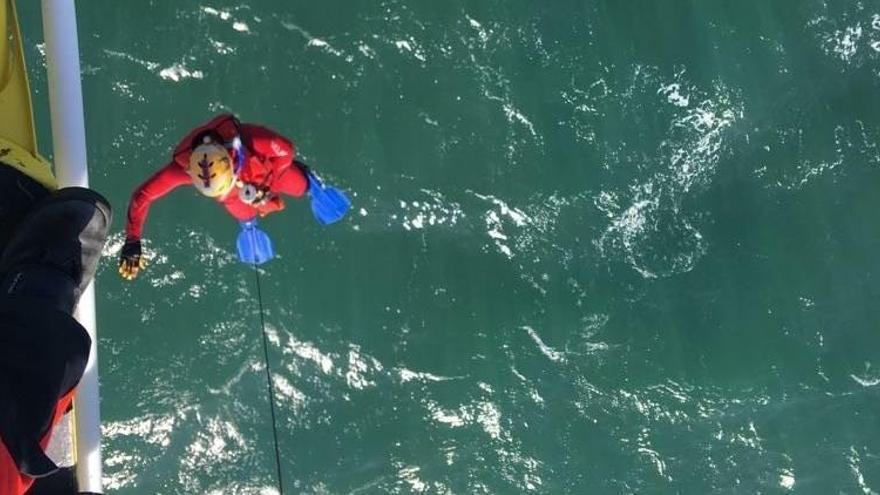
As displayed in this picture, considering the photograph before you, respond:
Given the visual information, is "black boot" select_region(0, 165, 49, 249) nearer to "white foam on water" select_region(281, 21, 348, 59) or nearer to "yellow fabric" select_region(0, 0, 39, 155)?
"yellow fabric" select_region(0, 0, 39, 155)

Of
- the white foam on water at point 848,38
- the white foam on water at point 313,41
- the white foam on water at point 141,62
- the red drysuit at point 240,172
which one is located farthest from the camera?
the white foam on water at point 848,38

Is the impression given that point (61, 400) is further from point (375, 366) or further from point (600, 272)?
point (600, 272)

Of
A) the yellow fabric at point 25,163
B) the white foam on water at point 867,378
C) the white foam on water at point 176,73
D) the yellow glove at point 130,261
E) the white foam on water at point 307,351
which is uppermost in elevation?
the white foam on water at point 176,73

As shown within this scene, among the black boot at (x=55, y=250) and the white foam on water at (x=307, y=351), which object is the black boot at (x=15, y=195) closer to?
the black boot at (x=55, y=250)

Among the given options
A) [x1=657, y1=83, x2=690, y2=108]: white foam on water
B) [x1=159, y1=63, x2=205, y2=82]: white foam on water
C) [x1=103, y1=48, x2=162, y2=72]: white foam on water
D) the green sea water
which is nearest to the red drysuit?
the green sea water

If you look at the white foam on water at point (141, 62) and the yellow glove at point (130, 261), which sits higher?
the white foam on water at point (141, 62)

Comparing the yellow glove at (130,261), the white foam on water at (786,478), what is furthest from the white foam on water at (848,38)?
the yellow glove at (130,261)

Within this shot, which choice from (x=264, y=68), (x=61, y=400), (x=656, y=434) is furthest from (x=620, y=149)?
(x=61, y=400)
